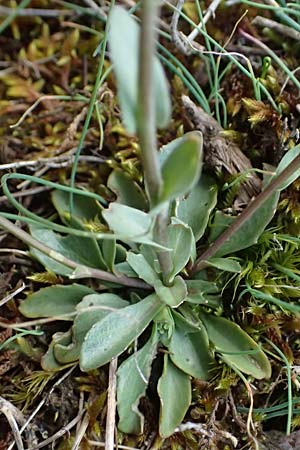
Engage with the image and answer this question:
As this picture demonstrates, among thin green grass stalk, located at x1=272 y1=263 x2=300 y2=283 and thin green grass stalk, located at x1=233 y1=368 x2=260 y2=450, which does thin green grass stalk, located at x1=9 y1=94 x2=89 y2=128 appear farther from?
thin green grass stalk, located at x1=233 y1=368 x2=260 y2=450

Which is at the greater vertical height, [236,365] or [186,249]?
[186,249]

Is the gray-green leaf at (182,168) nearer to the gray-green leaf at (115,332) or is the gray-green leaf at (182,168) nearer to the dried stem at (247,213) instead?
the dried stem at (247,213)

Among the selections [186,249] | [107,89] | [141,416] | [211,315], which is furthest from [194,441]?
[107,89]

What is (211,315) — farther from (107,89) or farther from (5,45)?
(5,45)

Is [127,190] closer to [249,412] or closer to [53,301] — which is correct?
[53,301]

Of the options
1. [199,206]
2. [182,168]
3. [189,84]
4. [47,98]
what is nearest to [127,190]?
[199,206]

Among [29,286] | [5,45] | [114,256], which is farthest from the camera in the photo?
[5,45]

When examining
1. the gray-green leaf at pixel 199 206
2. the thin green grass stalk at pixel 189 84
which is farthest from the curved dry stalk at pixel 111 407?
the thin green grass stalk at pixel 189 84

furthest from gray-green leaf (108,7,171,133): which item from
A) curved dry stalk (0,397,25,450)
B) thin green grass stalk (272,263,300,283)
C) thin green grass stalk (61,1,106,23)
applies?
thin green grass stalk (61,1,106,23)
